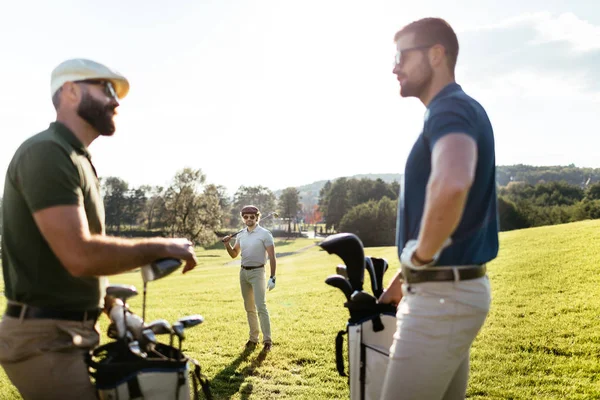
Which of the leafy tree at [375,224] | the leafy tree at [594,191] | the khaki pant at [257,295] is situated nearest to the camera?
the khaki pant at [257,295]

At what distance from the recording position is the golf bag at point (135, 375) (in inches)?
89.8

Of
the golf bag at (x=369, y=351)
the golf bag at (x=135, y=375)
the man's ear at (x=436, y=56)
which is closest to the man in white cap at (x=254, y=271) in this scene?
the golf bag at (x=369, y=351)

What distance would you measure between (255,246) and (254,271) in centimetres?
47

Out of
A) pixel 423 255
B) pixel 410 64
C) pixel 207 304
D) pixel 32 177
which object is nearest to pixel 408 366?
pixel 423 255

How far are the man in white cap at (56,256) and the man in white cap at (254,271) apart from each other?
22.9 ft

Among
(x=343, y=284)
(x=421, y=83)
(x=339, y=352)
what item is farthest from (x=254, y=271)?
(x=421, y=83)

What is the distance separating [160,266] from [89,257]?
11.7 inches

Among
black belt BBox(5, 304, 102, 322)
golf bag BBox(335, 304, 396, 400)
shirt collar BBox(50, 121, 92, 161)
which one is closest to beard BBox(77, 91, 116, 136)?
shirt collar BBox(50, 121, 92, 161)

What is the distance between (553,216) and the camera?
63.5m

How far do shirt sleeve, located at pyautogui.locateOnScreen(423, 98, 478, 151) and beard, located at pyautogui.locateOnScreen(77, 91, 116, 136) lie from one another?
5.21 ft

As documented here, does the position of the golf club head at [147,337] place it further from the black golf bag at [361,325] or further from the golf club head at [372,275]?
the golf club head at [372,275]

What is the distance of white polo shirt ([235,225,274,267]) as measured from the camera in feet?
31.0

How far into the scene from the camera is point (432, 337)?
229cm

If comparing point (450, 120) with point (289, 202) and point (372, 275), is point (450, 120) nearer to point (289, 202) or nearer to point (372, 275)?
point (372, 275)
